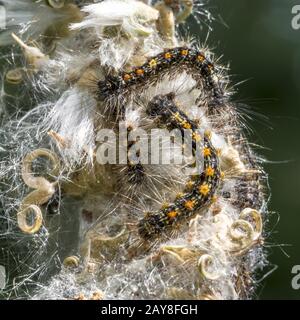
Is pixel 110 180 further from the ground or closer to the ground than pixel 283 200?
further from the ground

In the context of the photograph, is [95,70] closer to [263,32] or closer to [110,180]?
[110,180]

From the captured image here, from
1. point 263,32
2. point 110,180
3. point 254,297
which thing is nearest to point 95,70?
point 110,180

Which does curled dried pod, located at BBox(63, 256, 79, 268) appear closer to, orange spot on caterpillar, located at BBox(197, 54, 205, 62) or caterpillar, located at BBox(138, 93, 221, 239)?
caterpillar, located at BBox(138, 93, 221, 239)

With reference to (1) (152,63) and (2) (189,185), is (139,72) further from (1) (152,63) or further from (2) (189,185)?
(2) (189,185)

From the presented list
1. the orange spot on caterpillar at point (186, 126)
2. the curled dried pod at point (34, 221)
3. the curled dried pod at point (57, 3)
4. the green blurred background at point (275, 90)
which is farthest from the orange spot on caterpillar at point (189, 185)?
the green blurred background at point (275, 90)

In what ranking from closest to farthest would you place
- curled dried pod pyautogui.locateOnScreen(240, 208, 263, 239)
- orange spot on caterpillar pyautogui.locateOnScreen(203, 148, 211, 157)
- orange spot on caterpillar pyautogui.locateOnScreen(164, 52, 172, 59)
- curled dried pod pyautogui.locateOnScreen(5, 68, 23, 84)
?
curled dried pod pyautogui.locateOnScreen(240, 208, 263, 239)
orange spot on caterpillar pyautogui.locateOnScreen(203, 148, 211, 157)
orange spot on caterpillar pyautogui.locateOnScreen(164, 52, 172, 59)
curled dried pod pyautogui.locateOnScreen(5, 68, 23, 84)

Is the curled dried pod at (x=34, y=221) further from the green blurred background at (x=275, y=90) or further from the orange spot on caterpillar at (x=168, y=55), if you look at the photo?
the green blurred background at (x=275, y=90)

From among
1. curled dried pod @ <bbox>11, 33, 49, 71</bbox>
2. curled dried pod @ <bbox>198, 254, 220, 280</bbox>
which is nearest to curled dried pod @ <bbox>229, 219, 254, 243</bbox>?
curled dried pod @ <bbox>198, 254, 220, 280</bbox>
